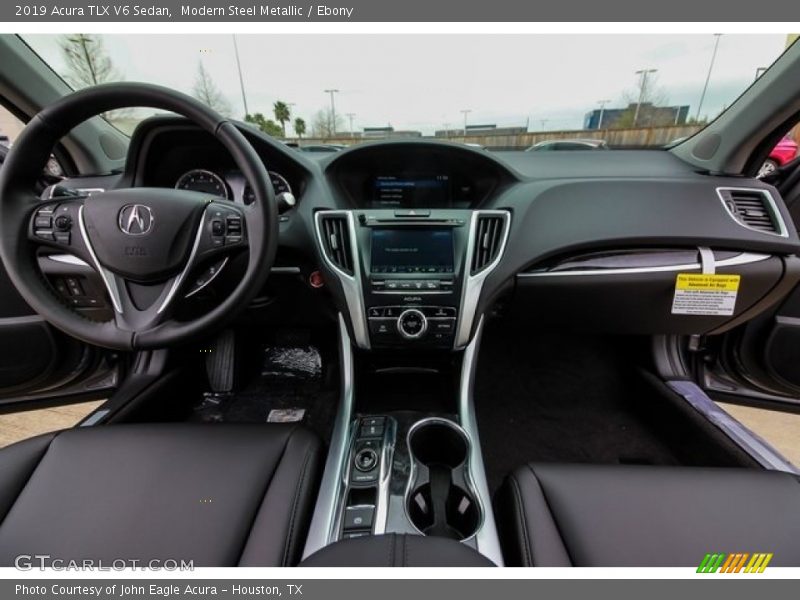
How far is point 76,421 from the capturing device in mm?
1797

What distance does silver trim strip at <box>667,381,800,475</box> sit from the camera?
1.05m

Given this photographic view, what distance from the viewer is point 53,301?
0.95 m

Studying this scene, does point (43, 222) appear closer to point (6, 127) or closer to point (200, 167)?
point (200, 167)

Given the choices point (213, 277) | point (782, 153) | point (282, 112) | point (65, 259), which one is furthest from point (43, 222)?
point (782, 153)

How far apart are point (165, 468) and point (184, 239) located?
0.57 metres

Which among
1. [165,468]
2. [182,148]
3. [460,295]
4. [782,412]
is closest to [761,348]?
[782,412]

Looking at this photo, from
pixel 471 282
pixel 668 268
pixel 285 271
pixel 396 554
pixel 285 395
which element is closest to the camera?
pixel 396 554

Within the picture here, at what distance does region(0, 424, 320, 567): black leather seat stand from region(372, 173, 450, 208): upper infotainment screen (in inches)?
37.2

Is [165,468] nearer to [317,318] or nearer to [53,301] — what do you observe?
[53,301]

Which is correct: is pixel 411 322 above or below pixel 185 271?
below

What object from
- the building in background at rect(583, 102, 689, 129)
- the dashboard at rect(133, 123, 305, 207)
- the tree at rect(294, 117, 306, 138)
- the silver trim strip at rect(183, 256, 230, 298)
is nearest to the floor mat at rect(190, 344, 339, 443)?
the silver trim strip at rect(183, 256, 230, 298)

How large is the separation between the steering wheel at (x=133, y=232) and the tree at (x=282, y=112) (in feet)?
2.13

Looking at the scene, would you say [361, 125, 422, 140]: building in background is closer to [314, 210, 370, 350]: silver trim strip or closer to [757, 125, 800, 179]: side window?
[314, 210, 370, 350]: silver trim strip

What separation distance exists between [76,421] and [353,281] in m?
1.65
